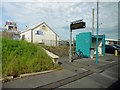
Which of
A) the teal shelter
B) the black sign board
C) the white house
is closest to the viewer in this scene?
the black sign board

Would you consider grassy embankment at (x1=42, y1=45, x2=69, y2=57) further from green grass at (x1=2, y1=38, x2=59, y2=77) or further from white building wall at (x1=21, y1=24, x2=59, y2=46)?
white building wall at (x1=21, y1=24, x2=59, y2=46)

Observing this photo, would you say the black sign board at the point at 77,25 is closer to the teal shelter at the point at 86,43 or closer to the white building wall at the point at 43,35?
→ the teal shelter at the point at 86,43

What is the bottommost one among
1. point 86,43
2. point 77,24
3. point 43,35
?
point 86,43

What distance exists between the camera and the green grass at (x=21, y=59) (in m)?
9.17

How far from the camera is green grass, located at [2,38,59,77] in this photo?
9.17 m

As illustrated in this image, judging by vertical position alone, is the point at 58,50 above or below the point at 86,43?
below

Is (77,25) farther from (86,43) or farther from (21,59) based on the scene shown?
(21,59)

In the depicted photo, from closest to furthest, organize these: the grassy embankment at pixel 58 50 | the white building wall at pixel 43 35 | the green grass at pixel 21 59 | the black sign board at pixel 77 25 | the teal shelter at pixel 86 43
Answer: the green grass at pixel 21 59, the black sign board at pixel 77 25, the teal shelter at pixel 86 43, the grassy embankment at pixel 58 50, the white building wall at pixel 43 35

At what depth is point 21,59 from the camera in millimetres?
10477

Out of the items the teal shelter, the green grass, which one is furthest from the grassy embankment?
the green grass

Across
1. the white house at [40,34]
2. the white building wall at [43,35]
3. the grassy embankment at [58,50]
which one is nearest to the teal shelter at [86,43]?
the grassy embankment at [58,50]

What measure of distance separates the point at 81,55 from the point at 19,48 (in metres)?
11.5

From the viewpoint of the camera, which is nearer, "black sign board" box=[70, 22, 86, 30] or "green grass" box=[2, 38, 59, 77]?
"green grass" box=[2, 38, 59, 77]

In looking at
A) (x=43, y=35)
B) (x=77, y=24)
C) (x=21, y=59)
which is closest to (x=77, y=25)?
(x=77, y=24)
